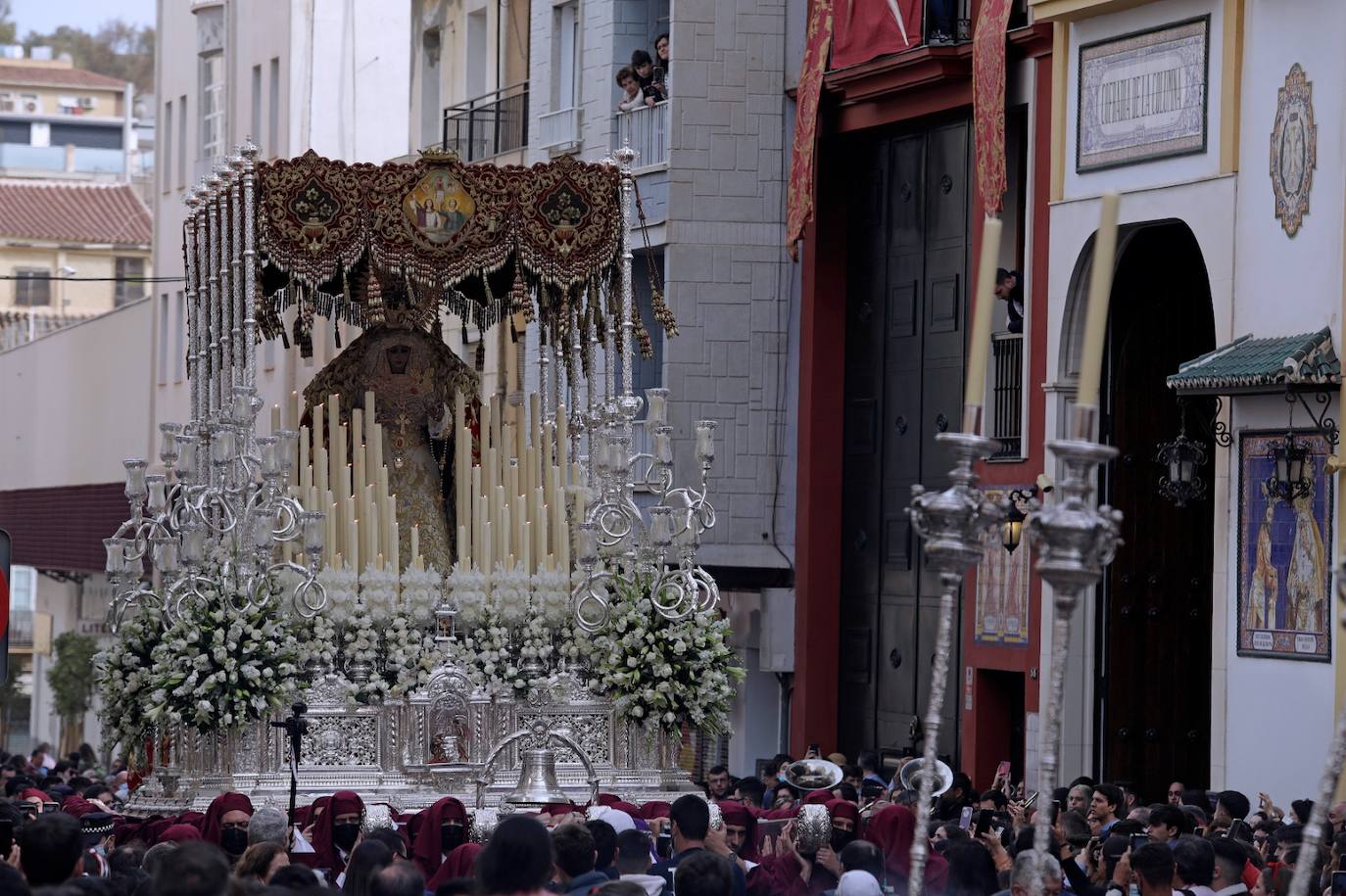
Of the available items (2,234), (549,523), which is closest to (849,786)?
(549,523)

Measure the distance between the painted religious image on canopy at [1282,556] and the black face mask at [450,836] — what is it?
6.85m

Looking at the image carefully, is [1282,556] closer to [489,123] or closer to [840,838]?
[840,838]

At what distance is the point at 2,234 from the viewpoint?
59031mm

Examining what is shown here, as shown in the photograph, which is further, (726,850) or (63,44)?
(63,44)

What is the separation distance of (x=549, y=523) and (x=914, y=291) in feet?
27.8

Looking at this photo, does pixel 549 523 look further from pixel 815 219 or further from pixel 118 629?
pixel 815 219

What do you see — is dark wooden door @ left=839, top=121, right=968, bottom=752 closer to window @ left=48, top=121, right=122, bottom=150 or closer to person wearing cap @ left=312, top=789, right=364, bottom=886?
person wearing cap @ left=312, top=789, right=364, bottom=886

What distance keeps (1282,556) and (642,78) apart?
1130 cm

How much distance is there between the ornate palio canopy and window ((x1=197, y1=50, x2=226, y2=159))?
23535 mm

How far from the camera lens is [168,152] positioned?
42.7 metres

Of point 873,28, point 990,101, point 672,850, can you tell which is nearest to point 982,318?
point 672,850

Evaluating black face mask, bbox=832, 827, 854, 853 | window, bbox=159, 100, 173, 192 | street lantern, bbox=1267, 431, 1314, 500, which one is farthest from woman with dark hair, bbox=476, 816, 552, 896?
window, bbox=159, 100, 173, 192

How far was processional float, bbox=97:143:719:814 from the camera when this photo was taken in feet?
50.9

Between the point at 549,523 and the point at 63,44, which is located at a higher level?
the point at 63,44
